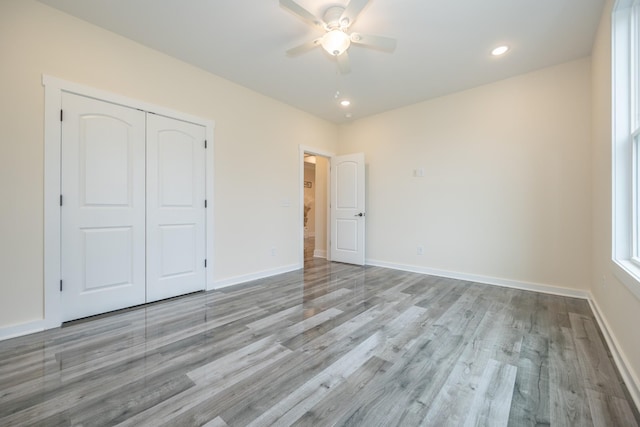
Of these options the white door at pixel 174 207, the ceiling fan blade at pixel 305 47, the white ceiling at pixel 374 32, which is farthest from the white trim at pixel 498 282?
the ceiling fan blade at pixel 305 47

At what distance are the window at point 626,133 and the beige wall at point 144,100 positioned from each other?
361 cm

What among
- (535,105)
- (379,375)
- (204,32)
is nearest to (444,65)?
(535,105)

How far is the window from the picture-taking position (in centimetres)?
177

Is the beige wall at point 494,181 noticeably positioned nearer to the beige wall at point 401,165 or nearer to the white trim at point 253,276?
the beige wall at point 401,165

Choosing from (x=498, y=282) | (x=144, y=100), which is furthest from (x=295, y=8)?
(x=498, y=282)

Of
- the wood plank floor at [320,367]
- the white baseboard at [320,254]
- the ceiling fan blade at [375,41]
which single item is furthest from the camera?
the white baseboard at [320,254]

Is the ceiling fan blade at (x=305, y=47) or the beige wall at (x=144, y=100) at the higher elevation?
the ceiling fan blade at (x=305, y=47)

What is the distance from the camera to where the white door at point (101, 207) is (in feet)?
7.64

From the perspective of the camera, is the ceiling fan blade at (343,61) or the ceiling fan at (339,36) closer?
the ceiling fan at (339,36)

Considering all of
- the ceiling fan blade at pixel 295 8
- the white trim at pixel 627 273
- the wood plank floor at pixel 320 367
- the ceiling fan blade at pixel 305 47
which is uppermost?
the ceiling fan blade at pixel 305 47

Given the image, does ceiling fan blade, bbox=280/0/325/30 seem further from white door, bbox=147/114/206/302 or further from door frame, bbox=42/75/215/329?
door frame, bbox=42/75/215/329

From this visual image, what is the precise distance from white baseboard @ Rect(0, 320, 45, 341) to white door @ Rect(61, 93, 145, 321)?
16 centimetres

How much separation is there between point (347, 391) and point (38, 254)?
2698 millimetres

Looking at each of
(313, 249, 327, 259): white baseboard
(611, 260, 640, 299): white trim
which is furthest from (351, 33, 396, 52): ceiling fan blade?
(313, 249, 327, 259): white baseboard
